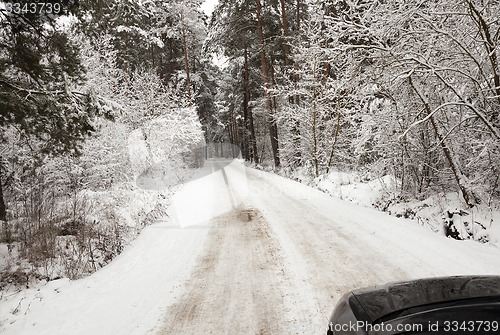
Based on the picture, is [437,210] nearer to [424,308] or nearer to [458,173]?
[458,173]

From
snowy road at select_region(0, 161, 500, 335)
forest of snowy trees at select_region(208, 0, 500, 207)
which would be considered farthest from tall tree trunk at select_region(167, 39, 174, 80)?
snowy road at select_region(0, 161, 500, 335)

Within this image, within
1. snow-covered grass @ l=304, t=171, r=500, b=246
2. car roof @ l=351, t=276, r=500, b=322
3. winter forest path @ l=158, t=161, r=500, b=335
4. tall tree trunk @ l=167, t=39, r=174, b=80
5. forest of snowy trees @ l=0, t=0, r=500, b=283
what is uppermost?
tall tree trunk @ l=167, t=39, r=174, b=80

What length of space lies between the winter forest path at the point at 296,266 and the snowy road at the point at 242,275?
2 cm

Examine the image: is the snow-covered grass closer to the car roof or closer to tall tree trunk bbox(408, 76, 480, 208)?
tall tree trunk bbox(408, 76, 480, 208)

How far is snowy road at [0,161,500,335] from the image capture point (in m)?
3.88

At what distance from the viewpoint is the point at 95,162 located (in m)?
13.2

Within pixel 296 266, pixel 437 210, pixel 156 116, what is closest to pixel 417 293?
pixel 296 266

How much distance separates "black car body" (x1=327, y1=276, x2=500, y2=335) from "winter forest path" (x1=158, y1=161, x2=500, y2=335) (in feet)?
4.76

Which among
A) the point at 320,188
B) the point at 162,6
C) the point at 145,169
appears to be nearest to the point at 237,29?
the point at 162,6

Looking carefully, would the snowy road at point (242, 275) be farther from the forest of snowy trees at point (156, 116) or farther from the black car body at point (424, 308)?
the black car body at point (424, 308)

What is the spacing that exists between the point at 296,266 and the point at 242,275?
963mm

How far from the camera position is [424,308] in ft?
6.64

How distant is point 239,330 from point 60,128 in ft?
19.4

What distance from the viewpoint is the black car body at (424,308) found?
1.76 m
